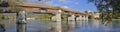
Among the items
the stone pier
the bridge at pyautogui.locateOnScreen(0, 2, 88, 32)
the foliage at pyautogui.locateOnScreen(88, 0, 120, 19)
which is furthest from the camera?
the bridge at pyautogui.locateOnScreen(0, 2, 88, 32)

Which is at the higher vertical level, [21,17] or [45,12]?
[45,12]

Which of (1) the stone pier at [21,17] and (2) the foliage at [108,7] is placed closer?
(2) the foliage at [108,7]

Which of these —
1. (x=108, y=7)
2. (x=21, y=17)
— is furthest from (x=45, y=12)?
(x=108, y=7)

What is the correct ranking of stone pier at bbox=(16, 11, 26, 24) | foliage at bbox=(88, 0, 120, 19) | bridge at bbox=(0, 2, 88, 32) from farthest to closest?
bridge at bbox=(0, 2, 88, 32) → stone pier at bbox=(16, 11, 26, 24) → foliage at bbox=(88, 0, 120, 19)

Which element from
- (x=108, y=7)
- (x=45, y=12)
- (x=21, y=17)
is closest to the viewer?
(x=108, y=7)

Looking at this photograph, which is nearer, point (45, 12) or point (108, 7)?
point (108, 7)

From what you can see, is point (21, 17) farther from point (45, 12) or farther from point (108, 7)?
point (45, 12)

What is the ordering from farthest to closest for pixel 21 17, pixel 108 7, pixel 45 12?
1. pixel 45 12
2. pixel 21 17
3. pixel 108 7

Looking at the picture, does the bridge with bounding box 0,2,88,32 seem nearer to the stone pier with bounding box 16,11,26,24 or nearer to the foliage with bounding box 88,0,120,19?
the stone pier with bounding box 16,11,26,24

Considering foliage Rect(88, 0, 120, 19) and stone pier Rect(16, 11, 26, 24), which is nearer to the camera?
foliage Rect(88, 0, 120, 19)

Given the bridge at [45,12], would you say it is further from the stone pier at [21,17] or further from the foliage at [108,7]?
the foliage at [108,7]

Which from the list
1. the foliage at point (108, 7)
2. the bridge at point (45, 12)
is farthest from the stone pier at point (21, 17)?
the foliage at point (108, 7)

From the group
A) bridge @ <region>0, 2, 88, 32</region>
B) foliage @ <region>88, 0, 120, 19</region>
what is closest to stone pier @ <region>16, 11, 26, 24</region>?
bridge @ <region>0, 2, 88, 32</region>

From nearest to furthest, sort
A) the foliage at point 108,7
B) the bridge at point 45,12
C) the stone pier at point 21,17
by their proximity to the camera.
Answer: the foliage at point 108,7 → the stone pier at point 21,17 → the bridge at point 45,12
